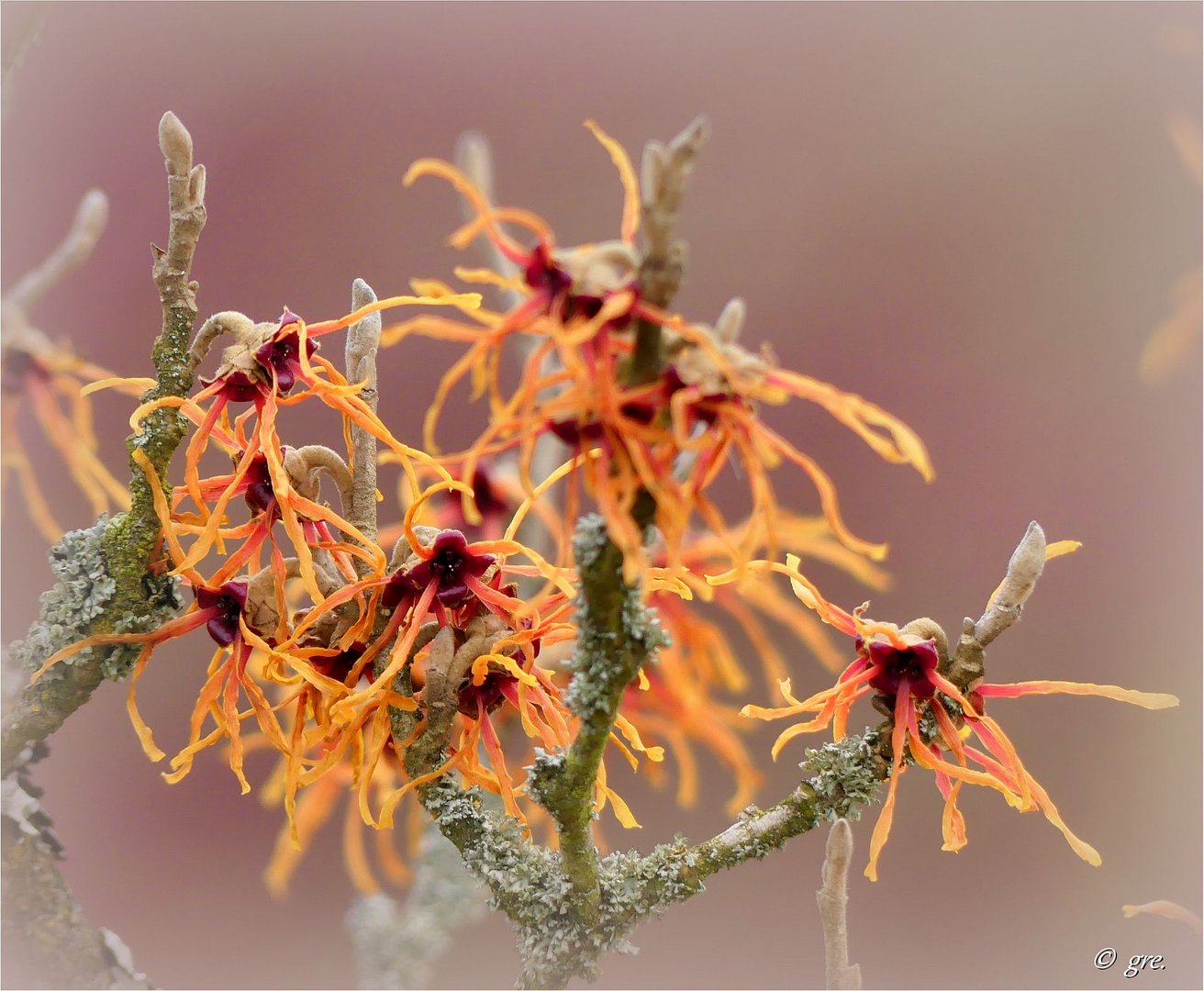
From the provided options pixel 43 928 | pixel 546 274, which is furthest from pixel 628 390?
pixel 43 928

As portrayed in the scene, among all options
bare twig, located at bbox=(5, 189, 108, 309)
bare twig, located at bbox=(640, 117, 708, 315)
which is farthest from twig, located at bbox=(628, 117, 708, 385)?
bare twig, located at bbox=(5, 189, 108, 309)

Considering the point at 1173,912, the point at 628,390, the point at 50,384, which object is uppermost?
the point at 50,384

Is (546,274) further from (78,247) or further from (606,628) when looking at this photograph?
(78,247)

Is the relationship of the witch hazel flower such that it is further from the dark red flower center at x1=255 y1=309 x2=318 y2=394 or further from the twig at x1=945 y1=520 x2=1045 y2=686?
the dark red flower center at x1=255 y1=309 x2=318 y2=394

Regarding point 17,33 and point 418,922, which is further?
point 418,922

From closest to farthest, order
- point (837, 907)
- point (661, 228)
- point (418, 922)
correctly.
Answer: point (661, 228) → point (837, 907) → point (418, 922)

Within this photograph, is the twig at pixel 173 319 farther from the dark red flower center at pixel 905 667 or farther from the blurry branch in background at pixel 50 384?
the dark red flower center at pixel 905 667

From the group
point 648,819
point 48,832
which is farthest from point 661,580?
point 648,819
